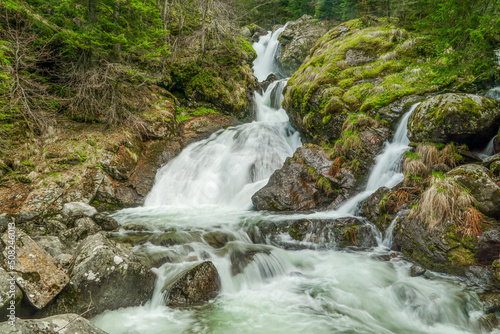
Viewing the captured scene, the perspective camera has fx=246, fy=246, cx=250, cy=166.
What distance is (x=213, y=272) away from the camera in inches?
186

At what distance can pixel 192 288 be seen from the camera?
435 cm

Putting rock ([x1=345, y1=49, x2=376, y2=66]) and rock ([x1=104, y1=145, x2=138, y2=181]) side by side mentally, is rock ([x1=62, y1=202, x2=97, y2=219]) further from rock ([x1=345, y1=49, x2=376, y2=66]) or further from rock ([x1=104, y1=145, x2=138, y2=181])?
rock ([x1=345, y1=49, x2=376, y2=66])

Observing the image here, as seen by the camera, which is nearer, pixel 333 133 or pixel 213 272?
pixel 213 272

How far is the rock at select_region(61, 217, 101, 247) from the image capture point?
5.70m

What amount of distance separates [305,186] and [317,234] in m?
2.23

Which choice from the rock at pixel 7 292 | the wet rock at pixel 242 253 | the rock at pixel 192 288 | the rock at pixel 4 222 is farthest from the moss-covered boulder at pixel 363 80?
the rock at pixel 4 222

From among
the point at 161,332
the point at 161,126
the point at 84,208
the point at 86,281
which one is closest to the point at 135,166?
the point at 161,126

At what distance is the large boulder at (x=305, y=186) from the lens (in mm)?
7875

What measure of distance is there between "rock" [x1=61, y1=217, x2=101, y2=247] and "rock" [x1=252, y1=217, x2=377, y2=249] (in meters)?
4.03

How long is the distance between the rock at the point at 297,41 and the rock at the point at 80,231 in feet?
83.2

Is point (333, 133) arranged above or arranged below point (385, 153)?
above

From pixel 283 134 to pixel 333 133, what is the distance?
14.2ft

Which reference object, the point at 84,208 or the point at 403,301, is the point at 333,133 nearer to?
the point at 403,301

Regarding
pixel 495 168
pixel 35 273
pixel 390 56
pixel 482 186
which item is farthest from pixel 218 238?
pixel 390 56
